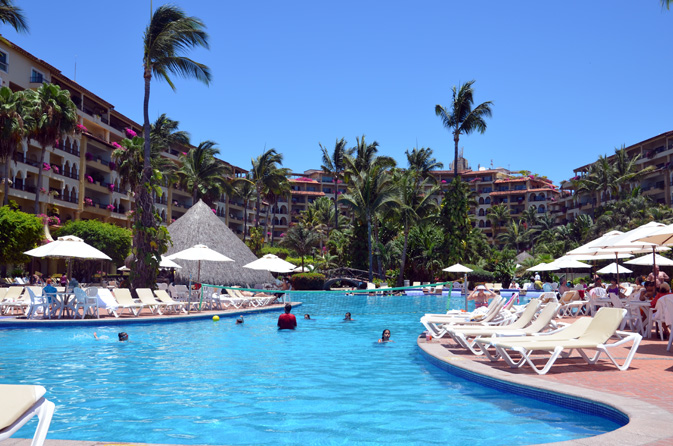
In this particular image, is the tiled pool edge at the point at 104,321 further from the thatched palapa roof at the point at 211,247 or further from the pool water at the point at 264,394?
the thatched palapa roof at the point at 211,247

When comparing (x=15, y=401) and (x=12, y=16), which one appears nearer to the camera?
(x=15, y=401)

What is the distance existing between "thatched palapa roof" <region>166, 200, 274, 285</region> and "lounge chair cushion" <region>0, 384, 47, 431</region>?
1209 inches

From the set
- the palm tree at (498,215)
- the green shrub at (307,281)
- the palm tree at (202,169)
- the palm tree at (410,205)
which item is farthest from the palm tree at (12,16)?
the palm tree at (498,215)

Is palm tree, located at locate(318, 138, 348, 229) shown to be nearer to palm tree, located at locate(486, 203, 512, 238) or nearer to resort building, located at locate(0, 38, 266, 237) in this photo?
resort building, located at locate(0, 38, 266, 237)

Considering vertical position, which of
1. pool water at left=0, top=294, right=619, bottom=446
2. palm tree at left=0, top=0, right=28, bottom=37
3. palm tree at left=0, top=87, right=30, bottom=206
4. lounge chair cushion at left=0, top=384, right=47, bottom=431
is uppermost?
palm tree at left=0, top=87, right=30, bottom=206

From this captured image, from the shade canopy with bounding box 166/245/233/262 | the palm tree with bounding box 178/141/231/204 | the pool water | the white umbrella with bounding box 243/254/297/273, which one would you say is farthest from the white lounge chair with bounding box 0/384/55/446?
the palm tree with bounding box 178/141/231/204

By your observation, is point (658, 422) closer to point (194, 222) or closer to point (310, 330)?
point (310, 330)

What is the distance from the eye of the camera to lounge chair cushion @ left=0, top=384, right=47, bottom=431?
2.80 metres

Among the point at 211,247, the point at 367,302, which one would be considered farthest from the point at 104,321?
the point at 211,247

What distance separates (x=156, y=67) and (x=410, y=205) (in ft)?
86.4

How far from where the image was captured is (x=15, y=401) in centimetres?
292

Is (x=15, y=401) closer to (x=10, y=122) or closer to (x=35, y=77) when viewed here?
(x=10, y=122)

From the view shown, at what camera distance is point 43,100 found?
125 ft

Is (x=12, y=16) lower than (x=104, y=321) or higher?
higher
